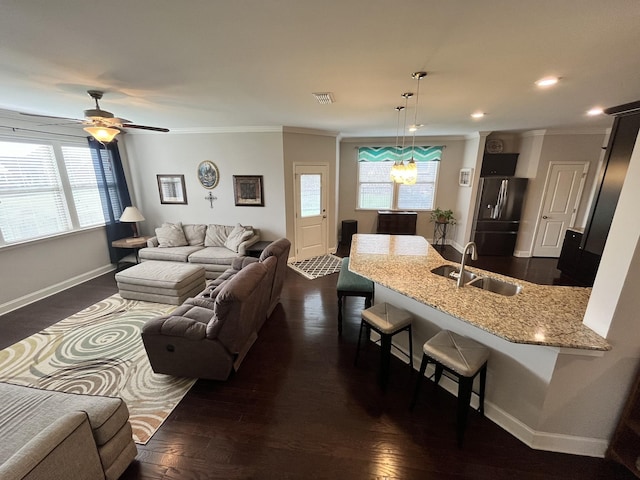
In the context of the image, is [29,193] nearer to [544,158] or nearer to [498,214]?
[498,214]

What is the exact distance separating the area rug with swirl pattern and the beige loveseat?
52.2 inches

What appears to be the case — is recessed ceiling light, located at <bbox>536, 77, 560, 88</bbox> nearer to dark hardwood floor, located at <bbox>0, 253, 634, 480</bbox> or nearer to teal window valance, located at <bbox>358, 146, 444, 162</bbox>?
dark hardwood floor, located at <bbox>0, 253, 634, 480</bbox>

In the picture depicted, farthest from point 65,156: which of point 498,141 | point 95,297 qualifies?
point 498,141

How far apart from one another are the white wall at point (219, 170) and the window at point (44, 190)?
2.87 feet

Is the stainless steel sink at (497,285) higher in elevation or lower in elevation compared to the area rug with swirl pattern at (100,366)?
higher

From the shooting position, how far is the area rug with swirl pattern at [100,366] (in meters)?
2.14

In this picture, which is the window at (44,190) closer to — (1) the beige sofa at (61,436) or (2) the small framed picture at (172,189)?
(2) the small framed picture at (172,189)

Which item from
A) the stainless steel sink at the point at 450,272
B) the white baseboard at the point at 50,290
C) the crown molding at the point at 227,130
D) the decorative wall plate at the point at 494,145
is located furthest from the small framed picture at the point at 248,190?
the decorative wall plate at the point at 494,145

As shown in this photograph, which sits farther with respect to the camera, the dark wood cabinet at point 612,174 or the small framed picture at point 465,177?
the small framed picture at point 465,177

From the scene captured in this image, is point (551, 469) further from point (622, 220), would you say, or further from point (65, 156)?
point (65, 156)

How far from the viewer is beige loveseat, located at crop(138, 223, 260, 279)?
445 centimetres

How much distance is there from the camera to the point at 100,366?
2.52m

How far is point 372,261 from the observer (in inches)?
109

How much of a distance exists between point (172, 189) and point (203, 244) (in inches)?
56.4
